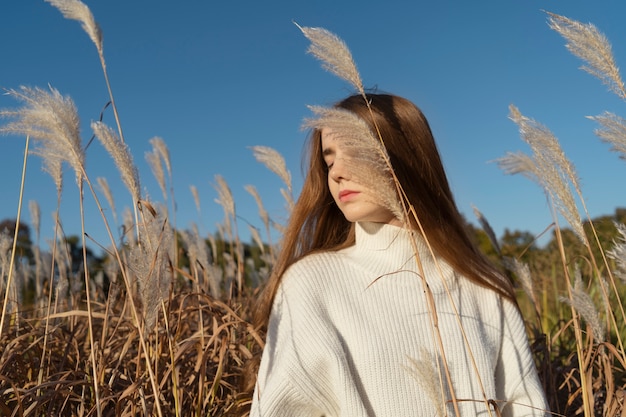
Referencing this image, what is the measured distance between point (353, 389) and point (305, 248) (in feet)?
2.21

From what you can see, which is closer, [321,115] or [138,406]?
[321,115]

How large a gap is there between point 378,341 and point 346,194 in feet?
1.66

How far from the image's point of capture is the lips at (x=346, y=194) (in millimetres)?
2176

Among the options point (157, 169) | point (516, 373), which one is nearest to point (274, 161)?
point (157, 169)

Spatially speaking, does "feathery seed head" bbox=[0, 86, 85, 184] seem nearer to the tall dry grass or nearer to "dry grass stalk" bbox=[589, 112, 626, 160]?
the tall dry grass

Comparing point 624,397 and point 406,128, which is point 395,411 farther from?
point 406,128

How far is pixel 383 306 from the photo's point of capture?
2.21 metres

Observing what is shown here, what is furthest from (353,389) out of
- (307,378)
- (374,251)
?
(374,251)

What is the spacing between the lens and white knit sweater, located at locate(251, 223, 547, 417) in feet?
6.67

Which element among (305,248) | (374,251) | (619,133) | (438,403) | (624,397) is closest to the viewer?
(438,403)

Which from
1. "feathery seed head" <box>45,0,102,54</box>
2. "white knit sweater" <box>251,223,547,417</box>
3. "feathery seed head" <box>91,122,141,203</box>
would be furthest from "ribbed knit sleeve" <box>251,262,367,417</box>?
"feathery seed head" <box>45,0,102,54</box>

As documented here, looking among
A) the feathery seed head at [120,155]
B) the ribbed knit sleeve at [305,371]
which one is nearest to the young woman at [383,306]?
the ribbed knit sleeve at [305,371]

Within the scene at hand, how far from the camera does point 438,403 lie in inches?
52.9

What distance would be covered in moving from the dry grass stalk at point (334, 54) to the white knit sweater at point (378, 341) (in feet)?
1.80
